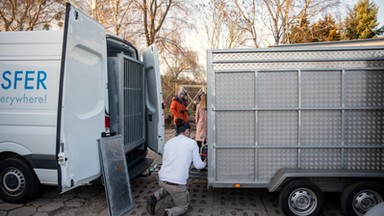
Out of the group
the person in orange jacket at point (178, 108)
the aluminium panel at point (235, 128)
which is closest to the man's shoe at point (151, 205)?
the aluminium panel at point (235, 128)

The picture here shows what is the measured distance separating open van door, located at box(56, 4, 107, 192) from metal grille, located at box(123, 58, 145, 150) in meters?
0.71

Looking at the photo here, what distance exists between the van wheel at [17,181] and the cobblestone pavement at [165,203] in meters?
0.14

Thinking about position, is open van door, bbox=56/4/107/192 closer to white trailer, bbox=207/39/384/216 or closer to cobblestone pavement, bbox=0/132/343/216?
cobblestone pavement, bbox=0/132/343/216

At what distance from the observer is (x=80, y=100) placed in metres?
3.57

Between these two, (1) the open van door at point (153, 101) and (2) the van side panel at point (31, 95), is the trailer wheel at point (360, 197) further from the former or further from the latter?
(2) the van side panel at point (31, 95)

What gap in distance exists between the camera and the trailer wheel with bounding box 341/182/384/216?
363 cm

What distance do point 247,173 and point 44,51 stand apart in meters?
3.56

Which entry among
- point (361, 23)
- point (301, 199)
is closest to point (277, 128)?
point (301, 199)

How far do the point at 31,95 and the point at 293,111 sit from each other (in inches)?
154

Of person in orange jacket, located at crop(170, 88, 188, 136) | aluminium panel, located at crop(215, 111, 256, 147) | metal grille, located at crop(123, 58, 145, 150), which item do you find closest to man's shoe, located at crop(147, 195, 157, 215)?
metal grille, located at crop(123, 58, 145, 150)

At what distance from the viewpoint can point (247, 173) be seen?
156 inches

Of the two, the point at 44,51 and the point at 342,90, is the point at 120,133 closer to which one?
the point at 44,51

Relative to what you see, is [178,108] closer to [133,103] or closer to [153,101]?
[153,101]

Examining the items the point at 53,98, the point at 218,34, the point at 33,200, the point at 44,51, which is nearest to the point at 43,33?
the point at 44,51
